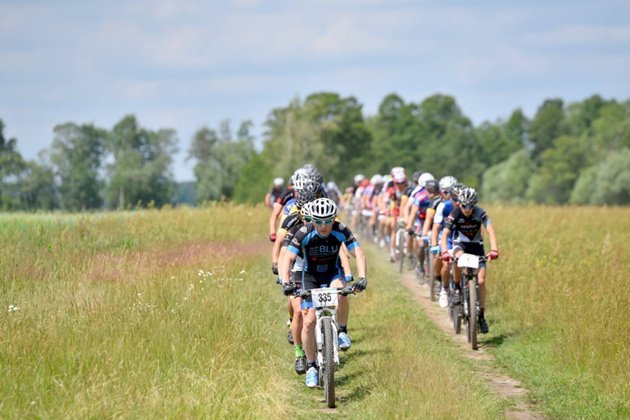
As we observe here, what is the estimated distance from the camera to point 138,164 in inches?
4823

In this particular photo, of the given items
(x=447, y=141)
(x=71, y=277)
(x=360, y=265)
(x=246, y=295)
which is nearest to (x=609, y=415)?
(x=360, y=265)

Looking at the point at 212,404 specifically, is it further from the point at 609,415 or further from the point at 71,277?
the point at 71,277

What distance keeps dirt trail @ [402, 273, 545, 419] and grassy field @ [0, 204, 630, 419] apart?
0.65 feet

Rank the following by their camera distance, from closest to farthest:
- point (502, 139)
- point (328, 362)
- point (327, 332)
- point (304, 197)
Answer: point (328, 362) → point (327, 332) → point (304, 197) → point (502, 139)

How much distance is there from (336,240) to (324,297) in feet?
2.90

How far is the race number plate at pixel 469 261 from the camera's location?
13.3 metres

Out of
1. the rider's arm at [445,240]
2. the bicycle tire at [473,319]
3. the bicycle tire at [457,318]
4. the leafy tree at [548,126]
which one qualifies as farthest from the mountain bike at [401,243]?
the leafy tree at [548,126]

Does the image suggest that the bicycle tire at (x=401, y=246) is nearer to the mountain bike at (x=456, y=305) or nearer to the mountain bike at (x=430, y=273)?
the mountain bike at (x=430, y=273)

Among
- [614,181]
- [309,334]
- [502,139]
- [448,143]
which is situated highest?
[502,139]

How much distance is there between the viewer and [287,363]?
37.4 feet

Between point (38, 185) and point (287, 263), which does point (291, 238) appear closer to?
point (287, 263)

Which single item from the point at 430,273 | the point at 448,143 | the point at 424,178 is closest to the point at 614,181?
the point at 448,143

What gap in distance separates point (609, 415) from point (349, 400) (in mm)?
2691

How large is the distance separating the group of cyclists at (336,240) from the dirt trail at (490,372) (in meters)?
0.51
